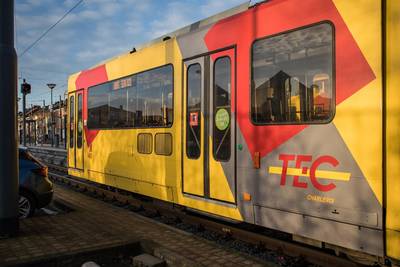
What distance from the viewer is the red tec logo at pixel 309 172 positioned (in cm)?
472

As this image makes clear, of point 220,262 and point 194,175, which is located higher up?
point 194,175

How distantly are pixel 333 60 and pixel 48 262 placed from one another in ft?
13.1

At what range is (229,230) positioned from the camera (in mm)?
6555

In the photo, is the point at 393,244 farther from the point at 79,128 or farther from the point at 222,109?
the point at 79,128

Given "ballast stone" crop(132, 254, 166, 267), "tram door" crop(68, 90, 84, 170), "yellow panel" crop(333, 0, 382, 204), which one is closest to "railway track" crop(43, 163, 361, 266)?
"tram door" crop(68, 90, 84, 170)

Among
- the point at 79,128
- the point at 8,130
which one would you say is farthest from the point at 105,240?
the point at 79,128

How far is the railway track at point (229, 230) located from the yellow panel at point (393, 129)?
827mm

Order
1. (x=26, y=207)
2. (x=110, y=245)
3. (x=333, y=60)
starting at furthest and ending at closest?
(x=26, y=207), (x=110, y=245), (x=333, y=60)

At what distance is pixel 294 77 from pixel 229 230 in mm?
2597

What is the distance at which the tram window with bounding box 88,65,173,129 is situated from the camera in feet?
26.1

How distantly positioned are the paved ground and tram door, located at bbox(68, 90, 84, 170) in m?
4.35

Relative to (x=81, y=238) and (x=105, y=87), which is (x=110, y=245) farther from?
(x=105, y=87)

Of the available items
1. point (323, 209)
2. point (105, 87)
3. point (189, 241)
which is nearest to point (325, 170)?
point (323, 209)

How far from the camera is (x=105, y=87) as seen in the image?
10.6 metres
